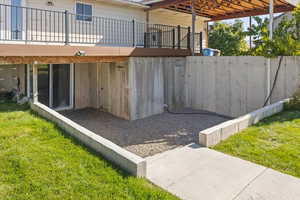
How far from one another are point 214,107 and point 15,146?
25.3ft

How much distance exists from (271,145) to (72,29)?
7.99 meters

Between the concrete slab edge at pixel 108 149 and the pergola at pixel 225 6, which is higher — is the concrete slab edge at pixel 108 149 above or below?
below

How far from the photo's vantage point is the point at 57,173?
3.82 metres

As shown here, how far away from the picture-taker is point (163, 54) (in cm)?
1027

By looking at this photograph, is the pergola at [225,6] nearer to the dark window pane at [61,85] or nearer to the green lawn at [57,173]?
the dark window pane at [61,85]

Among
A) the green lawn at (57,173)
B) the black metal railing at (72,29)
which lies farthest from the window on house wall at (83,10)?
the green lawn at (57,173)

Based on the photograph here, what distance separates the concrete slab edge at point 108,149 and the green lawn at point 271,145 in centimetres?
204

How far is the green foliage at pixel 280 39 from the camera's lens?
8.10m

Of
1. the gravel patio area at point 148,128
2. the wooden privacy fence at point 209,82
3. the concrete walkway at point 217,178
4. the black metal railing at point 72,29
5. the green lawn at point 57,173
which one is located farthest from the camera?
the wooden privacy fence at point 209,82

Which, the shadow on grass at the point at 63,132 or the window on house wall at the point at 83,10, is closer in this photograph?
the shadow on grass at the point at 63,132

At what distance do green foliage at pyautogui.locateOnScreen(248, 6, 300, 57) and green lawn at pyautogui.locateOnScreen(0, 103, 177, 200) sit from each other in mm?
6918

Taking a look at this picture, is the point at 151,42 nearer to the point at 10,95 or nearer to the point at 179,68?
the point at 179,68

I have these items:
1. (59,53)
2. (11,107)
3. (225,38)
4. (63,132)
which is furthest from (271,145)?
(225,38)

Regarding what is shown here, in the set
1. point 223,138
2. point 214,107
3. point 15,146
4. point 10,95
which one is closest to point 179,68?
point 214,107
